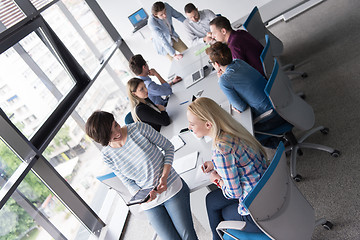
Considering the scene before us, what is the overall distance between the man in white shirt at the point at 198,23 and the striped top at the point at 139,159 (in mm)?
2974

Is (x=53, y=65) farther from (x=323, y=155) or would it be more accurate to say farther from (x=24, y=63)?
(x=323, y=155)

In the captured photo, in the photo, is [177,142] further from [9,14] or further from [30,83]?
[9,14]

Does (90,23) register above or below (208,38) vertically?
above

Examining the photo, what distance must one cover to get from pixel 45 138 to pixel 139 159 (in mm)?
1547

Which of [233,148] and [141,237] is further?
[141,237]

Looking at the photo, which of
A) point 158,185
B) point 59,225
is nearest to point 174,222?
point 158,185

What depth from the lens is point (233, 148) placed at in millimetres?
2006

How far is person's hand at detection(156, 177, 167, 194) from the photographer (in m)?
2.39

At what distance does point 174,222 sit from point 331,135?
1.91 m

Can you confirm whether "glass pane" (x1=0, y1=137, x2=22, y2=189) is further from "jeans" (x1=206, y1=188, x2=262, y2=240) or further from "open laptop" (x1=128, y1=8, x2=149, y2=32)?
"open laptop" (x1=128, y1=8, x2=149, y2=32)

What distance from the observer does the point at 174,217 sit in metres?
2.50

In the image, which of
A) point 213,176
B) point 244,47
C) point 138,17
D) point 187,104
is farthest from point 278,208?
point 138,17

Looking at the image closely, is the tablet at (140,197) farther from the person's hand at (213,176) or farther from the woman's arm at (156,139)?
the person's hand at (213,176)

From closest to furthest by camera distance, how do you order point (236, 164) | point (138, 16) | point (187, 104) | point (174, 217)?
point (236, 164)
point (174, 217)
point (187, 104)
point (138, 16)
